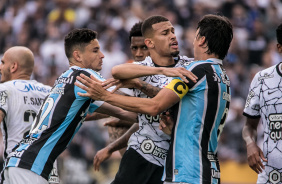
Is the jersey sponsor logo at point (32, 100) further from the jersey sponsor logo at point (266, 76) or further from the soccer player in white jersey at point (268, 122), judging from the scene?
the jersey sponsor logo at point (266, 76)

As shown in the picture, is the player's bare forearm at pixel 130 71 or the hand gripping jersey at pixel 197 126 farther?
the player's bare forearm at pixel 130 71

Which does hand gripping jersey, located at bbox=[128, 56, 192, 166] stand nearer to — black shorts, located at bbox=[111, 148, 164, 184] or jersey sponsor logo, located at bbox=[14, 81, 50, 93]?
black shorts, located at bbox=[111, 148, 164, 184]

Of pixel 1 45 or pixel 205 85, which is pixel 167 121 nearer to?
pixel 205 85

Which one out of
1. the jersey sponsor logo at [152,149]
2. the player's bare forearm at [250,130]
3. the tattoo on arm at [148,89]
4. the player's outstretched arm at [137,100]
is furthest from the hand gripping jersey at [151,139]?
the player's bare forearm at [250,130]

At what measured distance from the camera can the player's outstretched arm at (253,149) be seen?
6035mm

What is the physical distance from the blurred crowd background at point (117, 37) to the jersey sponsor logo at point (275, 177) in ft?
20.0

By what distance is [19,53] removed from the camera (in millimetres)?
7148

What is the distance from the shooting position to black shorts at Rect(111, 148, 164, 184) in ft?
19.6

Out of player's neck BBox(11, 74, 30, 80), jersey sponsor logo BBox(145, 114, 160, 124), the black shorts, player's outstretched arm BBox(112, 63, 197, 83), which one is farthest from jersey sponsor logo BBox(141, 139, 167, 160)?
player's neck BBox(11, 74, 30, 80)

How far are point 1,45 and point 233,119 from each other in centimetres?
772

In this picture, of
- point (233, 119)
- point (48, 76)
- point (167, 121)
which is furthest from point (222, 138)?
point (167, 121)

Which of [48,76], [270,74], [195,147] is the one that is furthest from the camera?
[48,76]

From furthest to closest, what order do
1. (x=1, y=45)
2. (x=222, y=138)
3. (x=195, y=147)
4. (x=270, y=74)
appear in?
1. (x=1, y=45)
2. (x=222, y=138)
3. (x=270, y=74)
4. (x=195, y=147)

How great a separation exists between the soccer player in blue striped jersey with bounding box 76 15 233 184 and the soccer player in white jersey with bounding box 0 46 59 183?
6.02ft
